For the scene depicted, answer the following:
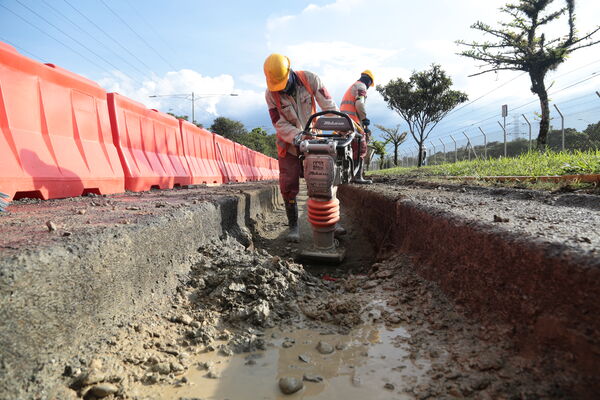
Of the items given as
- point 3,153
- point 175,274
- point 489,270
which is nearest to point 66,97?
point 3,153

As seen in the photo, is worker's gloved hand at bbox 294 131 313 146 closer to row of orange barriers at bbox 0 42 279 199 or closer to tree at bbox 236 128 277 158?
row of orange barriers at bbox 0 42 279 199

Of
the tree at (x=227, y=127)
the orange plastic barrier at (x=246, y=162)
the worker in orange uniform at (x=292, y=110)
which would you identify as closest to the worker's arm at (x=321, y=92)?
the worker in orange uniform at (x=292, y=110)

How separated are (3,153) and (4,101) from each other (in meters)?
0.43

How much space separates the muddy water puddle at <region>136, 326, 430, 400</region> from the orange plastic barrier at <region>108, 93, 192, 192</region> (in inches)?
131

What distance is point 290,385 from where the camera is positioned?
4.13ft

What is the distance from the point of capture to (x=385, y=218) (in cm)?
365

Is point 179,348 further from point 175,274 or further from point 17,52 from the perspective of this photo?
point 17,52

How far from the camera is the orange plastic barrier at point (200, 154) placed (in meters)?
6.77

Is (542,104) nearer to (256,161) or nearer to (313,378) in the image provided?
(256,161)

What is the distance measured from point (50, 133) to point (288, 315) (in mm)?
2597

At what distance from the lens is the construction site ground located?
105cm

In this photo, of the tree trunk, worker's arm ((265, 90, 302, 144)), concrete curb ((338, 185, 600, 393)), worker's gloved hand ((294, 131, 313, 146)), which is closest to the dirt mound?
concrete curb ((338, 185, 600, 393))

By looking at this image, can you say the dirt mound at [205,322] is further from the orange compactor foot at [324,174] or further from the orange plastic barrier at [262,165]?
the orange plastic barrier at [262,165]

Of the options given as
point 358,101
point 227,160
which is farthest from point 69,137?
point 227,160
